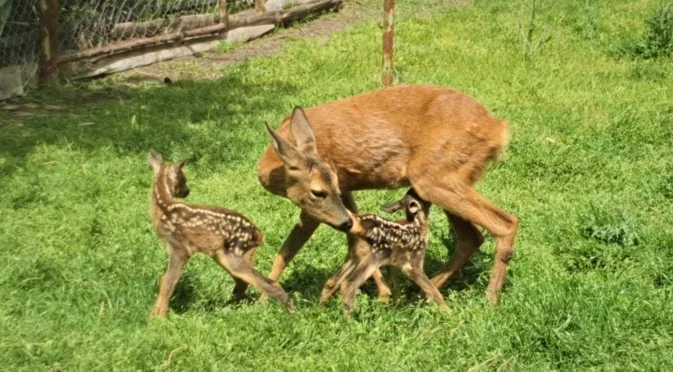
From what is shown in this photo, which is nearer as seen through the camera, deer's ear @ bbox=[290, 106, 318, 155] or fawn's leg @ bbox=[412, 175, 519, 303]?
deer's ear @ bbox=[290, 106, 318, 155]

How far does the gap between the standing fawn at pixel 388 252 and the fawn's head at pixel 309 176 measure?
0.54 feet

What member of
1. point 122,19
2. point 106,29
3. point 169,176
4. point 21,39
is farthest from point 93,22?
point 169,176

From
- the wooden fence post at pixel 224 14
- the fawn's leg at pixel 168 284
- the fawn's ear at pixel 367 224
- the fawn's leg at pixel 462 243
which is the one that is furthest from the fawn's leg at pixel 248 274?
the wooden fence post at pixel 224 14

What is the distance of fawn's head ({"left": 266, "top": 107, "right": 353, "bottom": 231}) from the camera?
644 centimetres

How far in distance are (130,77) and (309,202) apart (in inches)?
266

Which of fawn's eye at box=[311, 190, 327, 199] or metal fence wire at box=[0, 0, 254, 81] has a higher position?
fawn's eye at box=[311, 190, 327, 199]

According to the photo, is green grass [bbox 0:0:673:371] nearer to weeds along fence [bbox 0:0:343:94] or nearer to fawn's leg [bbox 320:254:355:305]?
fawn's leg [bbox 320:254:355:305]

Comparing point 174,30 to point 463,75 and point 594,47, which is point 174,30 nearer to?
point 463,75

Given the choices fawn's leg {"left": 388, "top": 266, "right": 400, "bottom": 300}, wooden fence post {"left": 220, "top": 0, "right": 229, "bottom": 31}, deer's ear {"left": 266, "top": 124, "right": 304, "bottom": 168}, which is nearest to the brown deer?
deer's ear {"left": 266, "top": 124, "right": 304, "bottom": 168}

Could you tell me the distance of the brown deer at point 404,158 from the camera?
261 inches

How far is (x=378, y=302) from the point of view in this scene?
6.61 m

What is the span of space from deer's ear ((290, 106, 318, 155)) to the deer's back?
26 centimetres

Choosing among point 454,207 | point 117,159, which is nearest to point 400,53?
point 117,159

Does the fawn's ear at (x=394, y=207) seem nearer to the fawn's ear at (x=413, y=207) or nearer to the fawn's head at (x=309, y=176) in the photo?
the fawn's ear at (x=413, y=207)
